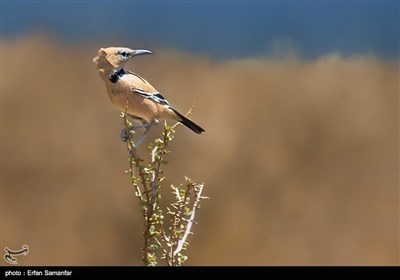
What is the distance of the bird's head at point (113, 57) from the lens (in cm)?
120

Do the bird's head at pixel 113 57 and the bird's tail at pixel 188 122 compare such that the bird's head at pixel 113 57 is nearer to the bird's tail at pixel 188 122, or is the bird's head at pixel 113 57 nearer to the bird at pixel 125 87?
the bird at pixel 125 87

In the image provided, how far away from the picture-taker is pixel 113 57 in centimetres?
120

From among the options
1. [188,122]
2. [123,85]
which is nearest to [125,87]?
[123,85]

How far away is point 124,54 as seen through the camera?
1211mm

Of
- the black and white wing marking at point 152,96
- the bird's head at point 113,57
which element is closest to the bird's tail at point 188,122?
the black and white wing marking at point 152,96

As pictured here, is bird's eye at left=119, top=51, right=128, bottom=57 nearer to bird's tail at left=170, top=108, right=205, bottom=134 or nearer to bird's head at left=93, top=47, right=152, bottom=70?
bird's head at left=93, top=47, right=152, bottom=70

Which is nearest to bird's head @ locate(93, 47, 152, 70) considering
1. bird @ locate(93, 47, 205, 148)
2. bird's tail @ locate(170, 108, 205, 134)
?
bird @ locate(93, 47, 205, 148)

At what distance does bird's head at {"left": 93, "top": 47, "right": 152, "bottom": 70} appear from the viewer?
3.93ft

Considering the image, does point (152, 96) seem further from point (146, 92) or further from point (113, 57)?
point (113, 57)

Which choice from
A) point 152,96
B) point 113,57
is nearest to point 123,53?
point 113,57

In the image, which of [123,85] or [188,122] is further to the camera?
[188,122]
